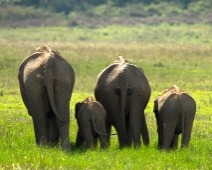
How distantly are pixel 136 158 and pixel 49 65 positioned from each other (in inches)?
87.0

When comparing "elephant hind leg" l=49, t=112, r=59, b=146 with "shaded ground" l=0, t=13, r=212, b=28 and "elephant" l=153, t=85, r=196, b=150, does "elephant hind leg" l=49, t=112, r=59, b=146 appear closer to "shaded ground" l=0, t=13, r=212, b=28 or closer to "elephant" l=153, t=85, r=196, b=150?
"elephant" l=153, t=85, r=196, b=150

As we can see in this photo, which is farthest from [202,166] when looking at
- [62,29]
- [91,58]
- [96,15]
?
[96,15]

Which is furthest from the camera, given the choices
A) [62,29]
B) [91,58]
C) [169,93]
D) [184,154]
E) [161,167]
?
[62,29]

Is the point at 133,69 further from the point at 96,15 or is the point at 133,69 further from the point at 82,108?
the point at 96,15

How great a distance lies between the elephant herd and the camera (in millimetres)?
12977

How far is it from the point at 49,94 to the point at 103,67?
2014 centimetres

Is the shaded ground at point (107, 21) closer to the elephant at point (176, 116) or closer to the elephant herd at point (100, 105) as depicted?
the elephant herd at point (100, 105)

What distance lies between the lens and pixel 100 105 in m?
13.4

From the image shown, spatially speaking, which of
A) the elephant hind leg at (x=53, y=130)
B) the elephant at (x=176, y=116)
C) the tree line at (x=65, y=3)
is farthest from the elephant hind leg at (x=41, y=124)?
the tree line at (x=65, y=3)

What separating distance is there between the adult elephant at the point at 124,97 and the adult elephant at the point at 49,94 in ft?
2.66

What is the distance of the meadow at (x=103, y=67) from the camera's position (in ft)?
39.1

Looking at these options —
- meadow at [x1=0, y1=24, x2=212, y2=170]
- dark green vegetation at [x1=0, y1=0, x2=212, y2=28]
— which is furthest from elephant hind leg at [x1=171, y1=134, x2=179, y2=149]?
dark green vegetation at [x1=0, y1=0, x2=212, y2=28]

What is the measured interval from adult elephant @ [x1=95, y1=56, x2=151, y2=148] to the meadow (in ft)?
1.19

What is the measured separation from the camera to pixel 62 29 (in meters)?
58.8
